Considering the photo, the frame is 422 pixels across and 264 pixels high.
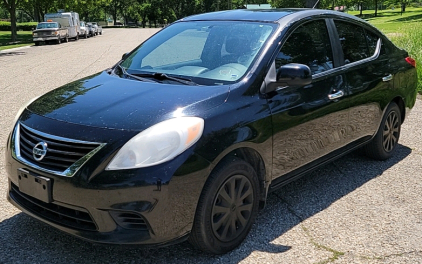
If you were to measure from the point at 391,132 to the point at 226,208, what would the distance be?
3.00 m

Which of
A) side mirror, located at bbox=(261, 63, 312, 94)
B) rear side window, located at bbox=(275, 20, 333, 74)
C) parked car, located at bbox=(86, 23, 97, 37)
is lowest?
parked car, located at bbox=(86, 23, 97, 37)

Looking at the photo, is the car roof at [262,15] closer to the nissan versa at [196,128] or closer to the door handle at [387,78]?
the nissan versa at [196,128]

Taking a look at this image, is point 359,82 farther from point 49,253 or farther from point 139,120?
point 49,253

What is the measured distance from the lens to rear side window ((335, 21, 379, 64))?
477cm

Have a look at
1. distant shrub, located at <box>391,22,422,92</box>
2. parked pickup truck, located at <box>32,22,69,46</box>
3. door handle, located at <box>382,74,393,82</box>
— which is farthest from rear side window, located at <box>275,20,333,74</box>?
parked pickup truck, located at <box>32,22,69,46</box>

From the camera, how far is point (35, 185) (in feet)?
10.4

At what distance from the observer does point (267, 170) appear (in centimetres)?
371

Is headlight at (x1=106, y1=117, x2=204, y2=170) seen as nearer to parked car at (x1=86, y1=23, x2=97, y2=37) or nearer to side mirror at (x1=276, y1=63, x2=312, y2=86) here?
side mirror at (x1=276, y1=63, x2=312, y2=86)

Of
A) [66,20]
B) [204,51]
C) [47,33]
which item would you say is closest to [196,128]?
[204,51]

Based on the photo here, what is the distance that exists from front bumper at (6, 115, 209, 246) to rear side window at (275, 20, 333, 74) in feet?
4.66

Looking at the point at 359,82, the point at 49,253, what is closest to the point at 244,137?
the point at 49,253

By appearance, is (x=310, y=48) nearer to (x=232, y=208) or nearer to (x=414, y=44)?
(x=232, y=208)

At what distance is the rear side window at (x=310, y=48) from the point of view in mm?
4062

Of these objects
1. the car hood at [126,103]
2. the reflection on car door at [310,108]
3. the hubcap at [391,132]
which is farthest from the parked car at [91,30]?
the car hood at [126,103]
